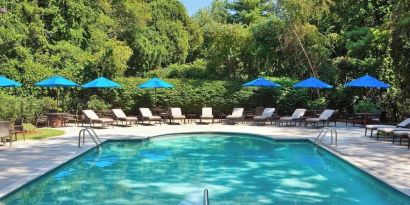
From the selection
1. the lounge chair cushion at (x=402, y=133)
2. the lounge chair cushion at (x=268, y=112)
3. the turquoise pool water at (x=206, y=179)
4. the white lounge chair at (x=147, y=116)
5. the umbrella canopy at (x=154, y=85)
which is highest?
the umbrella canopy at (x=154, y=85)

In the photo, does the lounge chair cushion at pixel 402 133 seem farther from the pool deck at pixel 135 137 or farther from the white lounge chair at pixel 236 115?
the white lounge chair at pixel 236 115

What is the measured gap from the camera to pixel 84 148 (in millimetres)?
12516

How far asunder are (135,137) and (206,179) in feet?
19.8

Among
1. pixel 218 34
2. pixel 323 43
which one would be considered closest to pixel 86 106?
pixel 218 34

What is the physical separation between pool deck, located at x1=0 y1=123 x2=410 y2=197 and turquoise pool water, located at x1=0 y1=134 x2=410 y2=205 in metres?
0.21

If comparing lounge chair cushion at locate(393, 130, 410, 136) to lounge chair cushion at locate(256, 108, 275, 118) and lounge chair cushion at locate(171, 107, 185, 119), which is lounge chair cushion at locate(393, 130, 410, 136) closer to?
lounge chair cushion at locate(256, 108, 275, 118)

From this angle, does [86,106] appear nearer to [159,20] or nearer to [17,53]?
[17,53]

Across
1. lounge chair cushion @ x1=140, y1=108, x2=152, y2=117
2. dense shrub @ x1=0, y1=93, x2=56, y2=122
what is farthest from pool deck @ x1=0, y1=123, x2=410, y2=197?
lounge chair cushion @ x1=140, y1=108, x2=152, y2=117

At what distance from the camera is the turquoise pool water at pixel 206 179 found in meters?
8.09

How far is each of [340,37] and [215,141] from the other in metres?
11.6

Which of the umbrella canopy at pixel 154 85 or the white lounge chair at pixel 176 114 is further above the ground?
the umbrella canopy at pixel 154 85

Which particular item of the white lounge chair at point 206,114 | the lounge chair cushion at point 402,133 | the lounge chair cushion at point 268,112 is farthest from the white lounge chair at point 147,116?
the lounge chair cushion at point 402,133

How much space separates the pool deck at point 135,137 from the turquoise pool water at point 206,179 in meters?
0.21

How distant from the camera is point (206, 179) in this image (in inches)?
389
